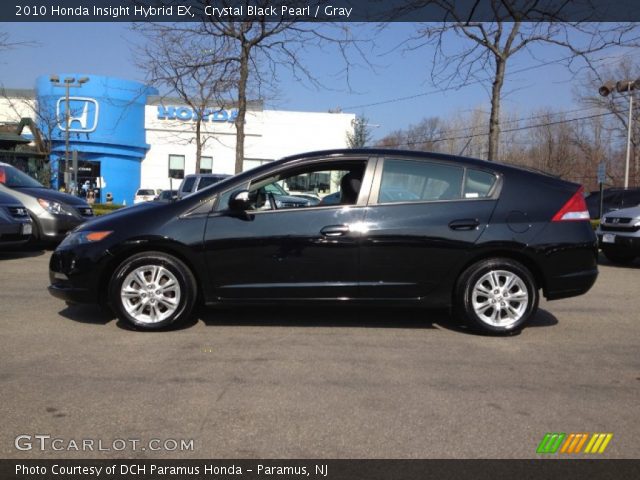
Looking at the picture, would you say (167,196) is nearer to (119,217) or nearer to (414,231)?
(119,217)

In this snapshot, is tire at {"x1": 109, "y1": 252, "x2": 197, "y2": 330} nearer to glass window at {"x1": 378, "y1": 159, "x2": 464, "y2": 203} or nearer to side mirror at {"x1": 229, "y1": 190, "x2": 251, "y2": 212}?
side mirror at {"x1": 229, "y1": 190, "x2": 251, "y2": 212}

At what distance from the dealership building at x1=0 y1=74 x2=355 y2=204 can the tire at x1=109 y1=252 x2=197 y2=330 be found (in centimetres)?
3234

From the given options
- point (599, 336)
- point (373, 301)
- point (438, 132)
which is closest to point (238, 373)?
point (373, 301)

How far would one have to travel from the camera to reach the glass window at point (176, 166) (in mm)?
39719

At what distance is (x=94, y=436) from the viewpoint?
307cm

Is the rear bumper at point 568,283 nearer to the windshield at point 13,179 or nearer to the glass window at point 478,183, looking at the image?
the glass window at point 478,183

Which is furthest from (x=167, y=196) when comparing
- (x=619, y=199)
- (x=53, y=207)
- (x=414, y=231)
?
(x=619, y=199)

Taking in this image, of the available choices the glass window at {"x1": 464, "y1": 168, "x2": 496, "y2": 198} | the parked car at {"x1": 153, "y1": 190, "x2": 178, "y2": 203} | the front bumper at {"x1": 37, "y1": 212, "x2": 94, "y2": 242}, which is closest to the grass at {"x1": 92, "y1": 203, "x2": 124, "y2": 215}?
the parked car at {"x1": 153, "y1": 190, "x2": 178, "y2": 203}

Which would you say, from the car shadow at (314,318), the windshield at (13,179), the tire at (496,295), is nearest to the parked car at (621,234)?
the car shadow at (314,318)

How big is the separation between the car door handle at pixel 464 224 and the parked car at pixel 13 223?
7.50 meters

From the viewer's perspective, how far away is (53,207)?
416 inches

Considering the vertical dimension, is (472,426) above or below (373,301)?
below
